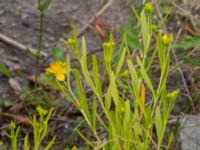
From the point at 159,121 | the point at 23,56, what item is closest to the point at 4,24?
the point at 23,56

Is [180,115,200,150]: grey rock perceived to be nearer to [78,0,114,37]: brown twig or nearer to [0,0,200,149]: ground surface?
[0,0,200,149]: ground surface

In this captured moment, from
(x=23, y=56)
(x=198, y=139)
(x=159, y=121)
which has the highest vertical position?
(x=23, y=56)

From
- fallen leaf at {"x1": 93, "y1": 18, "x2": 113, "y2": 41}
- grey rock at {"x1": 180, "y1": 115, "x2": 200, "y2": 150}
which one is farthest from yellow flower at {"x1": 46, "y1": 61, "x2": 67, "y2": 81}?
fallen leaf at {"x1": 93, "y1": 18, "x2": 113, "y2": 41}

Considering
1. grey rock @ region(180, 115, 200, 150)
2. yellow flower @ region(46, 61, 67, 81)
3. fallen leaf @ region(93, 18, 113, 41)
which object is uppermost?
fallen leaf @ region(93, 18, 113, 41)

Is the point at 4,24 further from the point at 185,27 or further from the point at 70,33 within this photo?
the point at 185,27

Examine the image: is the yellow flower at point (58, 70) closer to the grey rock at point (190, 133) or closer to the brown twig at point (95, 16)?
the grey rock at point (190, 133)

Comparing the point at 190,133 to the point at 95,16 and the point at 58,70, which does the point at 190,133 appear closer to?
the point at 58,70

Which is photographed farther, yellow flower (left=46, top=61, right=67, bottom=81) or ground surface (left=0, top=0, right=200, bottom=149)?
ground surface (left=0, top=0, right=200, bottom=149)

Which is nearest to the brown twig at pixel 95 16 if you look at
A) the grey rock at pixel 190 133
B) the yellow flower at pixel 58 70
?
the grey rock at pixel 190 133
